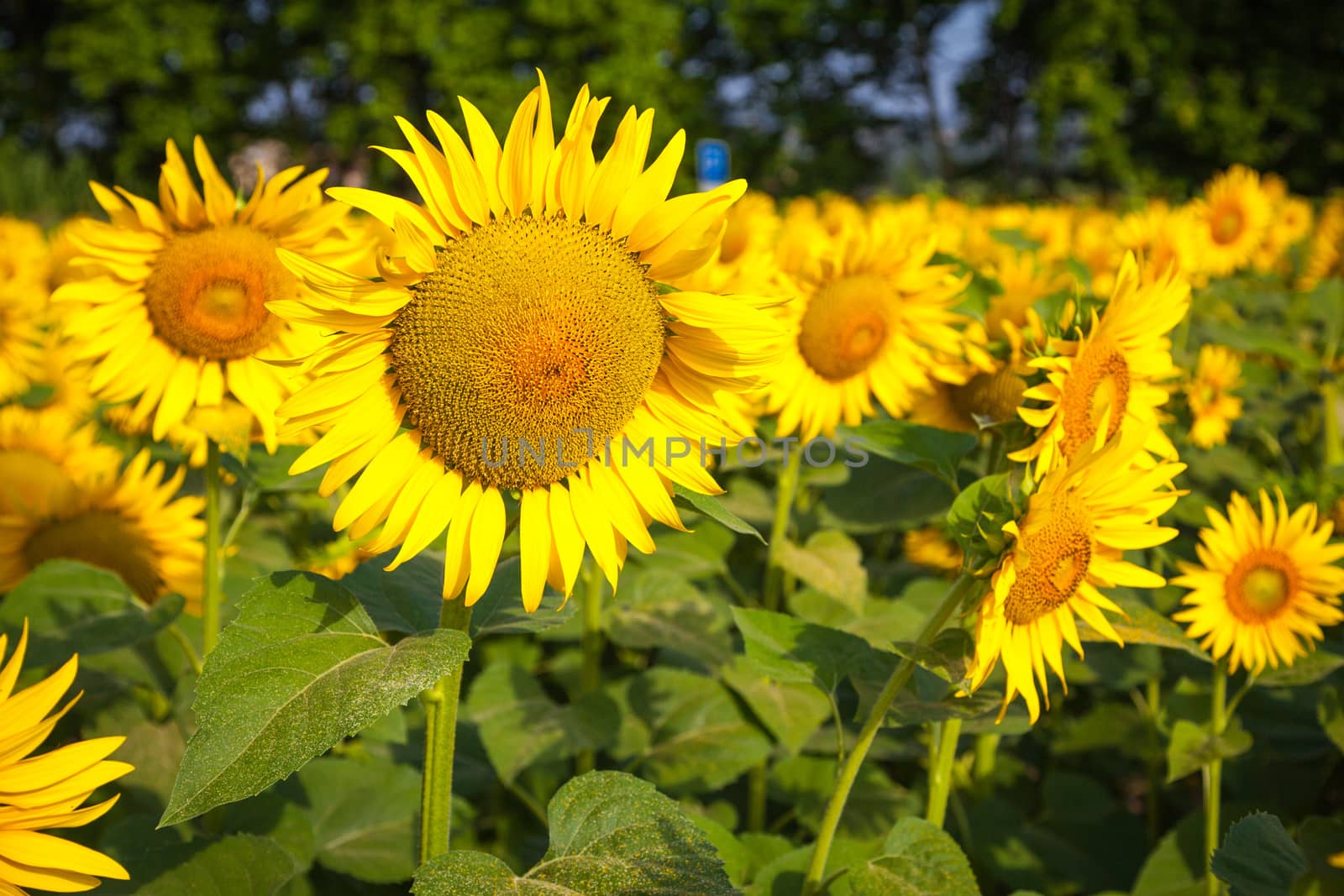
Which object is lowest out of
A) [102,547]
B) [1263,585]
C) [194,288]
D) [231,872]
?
[231,872]

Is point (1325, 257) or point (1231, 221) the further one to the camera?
point (1325, 257)

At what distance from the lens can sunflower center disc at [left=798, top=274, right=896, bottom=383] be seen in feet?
8.56

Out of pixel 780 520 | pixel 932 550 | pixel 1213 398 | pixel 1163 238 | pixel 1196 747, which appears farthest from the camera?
pixel 1163 238

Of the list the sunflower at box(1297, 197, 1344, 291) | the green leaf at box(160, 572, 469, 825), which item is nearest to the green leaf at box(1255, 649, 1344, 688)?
the green leaf at box(160, 572, 469, 825)

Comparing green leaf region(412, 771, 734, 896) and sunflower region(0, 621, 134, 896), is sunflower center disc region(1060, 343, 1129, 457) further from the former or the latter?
sunflower region(0, 621, 134, 896)

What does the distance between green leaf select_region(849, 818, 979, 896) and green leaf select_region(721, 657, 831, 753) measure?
528mm

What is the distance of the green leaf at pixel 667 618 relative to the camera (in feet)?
7.41

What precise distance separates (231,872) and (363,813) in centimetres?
58

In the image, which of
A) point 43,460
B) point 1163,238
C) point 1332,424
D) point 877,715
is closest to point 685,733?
point 877,715

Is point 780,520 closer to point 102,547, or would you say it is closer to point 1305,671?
point 1305,671

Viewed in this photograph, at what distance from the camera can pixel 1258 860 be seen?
128 centimetres

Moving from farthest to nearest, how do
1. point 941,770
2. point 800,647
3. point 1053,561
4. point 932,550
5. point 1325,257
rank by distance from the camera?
point 1325,257, point 932,550, point 941,770, point 800,647, point 1053,561

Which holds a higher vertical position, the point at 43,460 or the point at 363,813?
the point at 43,460

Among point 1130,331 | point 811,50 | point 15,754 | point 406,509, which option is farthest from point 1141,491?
point 811,50
